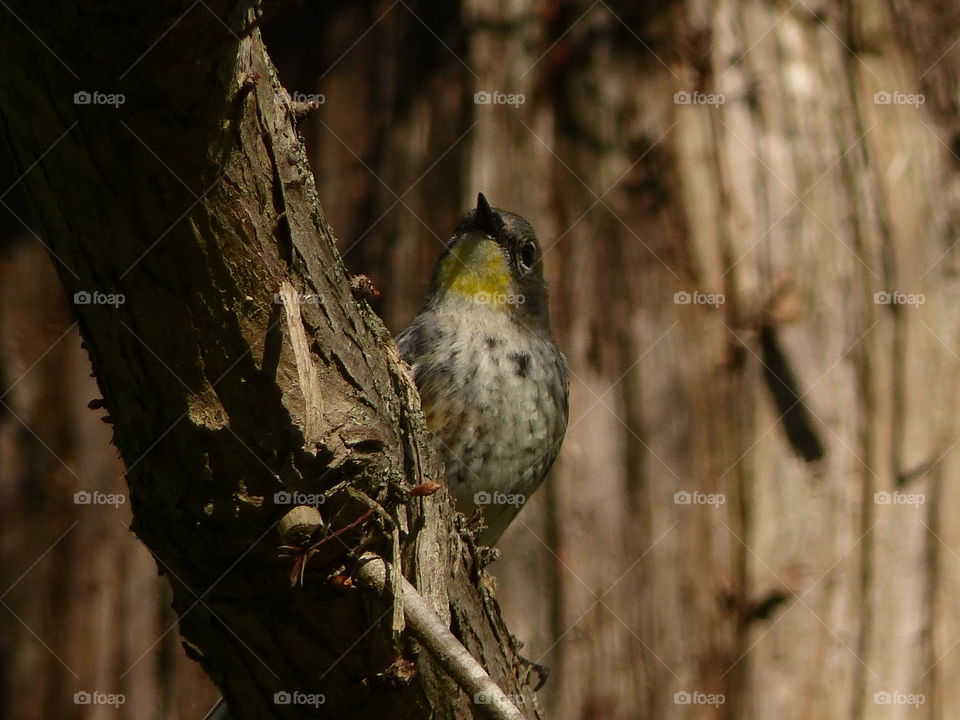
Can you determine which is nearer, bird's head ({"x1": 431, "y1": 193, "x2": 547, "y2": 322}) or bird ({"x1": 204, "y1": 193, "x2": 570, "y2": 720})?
bird ({"x1": 204, "y1": 193, "x2": 570, "y2": 720})

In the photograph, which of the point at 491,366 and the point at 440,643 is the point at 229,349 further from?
the point at 491,366

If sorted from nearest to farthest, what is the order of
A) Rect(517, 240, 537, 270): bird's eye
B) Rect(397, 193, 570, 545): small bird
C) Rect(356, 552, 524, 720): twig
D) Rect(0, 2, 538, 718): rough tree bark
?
Rect(0, 2, 538, 718): rough tree bark → Rect(356, 552, 524, 720): twig → Rect(397, 193, 570, 545): small bird → Rect(517, 240, 537, 270): bird's eye

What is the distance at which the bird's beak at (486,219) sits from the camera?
4.44 m

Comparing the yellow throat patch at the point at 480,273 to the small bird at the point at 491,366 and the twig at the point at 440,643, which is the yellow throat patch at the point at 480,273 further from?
the twig at the point at 440,643

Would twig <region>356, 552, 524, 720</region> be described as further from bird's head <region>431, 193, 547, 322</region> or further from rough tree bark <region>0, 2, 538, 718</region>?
bird's head <region>431, 193, 547, 322</region>

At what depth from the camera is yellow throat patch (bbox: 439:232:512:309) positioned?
179 inches

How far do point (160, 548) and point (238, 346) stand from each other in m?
0.53

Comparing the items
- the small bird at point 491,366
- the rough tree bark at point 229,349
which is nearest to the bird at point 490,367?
the small bird at point 491,366

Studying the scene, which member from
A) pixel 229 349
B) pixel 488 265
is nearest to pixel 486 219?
pixel 488 265

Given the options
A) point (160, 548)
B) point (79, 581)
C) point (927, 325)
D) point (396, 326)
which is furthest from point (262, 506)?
point (927, 325)

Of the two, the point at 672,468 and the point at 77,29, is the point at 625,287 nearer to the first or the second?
the point at 672,468

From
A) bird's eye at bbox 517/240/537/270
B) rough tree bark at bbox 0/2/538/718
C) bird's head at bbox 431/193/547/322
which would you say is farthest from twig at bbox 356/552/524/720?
bird's eye at bbox 517/240/537/270

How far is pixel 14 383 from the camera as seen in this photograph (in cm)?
532

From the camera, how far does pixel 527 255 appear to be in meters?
4.69
